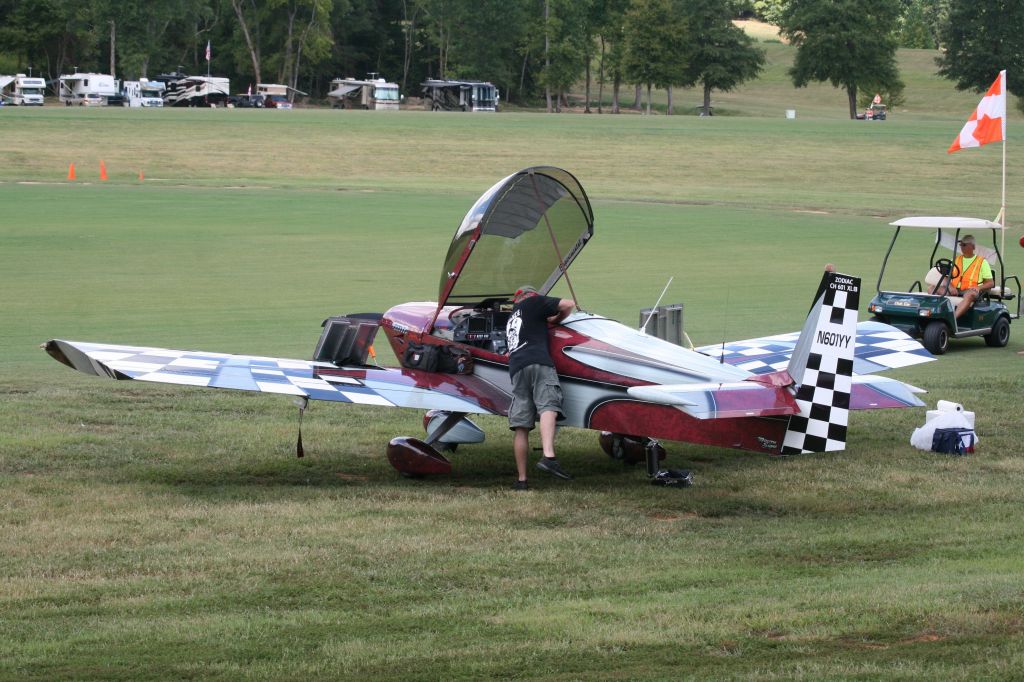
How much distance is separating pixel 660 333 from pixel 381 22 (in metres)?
129

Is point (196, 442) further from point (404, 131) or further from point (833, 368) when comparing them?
point (404, 131)

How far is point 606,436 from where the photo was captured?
11.4 meters

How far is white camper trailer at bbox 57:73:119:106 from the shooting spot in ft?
326

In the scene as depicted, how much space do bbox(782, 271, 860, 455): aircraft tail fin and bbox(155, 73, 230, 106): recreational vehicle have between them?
9954 centimetres

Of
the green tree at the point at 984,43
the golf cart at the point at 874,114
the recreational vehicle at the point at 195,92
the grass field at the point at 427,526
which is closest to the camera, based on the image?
the grass field at the point at 427,526

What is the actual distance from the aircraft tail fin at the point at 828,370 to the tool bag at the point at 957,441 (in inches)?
87.7

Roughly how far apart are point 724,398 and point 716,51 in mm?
109501

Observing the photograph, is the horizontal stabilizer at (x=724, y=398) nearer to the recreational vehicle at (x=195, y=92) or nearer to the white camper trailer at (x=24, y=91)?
the white camper trailer at (x=24, y=91)

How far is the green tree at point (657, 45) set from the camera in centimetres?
11206

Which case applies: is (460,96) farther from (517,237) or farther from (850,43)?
(517,237)

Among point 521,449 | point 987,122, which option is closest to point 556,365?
point 521,449

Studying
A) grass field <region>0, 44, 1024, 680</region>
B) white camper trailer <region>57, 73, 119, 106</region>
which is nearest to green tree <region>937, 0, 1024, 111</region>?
white camper trailer <region>57, 73, 119, 106</region>

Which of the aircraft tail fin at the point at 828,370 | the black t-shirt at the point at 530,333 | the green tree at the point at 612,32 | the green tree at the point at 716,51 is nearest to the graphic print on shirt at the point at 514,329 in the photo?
the black t-shirt at the point at 530,333

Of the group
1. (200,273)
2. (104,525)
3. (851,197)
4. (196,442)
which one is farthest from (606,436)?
(851,197)
